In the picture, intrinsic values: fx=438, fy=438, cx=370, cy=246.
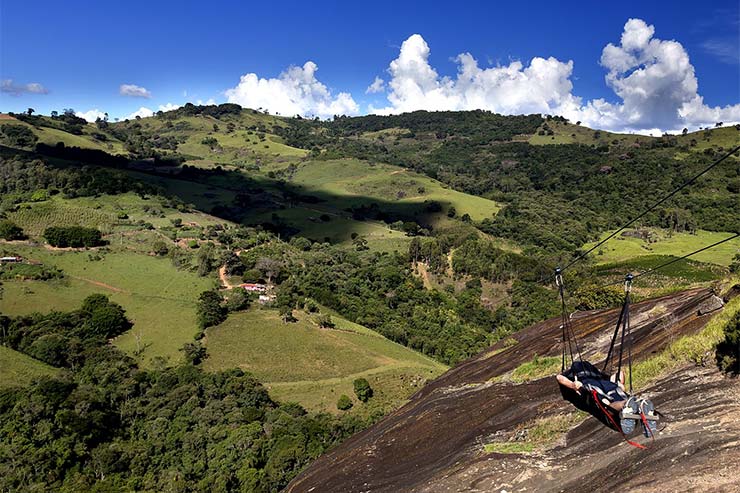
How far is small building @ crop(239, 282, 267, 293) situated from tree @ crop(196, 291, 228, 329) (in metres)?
7.30

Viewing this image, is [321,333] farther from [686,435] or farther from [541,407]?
[686,435]

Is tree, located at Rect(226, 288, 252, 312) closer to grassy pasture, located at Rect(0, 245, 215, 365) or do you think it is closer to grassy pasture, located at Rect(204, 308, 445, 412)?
grassy pasture, located at Rect(204, 308, 445, 412)

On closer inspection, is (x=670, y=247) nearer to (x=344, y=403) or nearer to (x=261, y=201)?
(x=344, y=403)

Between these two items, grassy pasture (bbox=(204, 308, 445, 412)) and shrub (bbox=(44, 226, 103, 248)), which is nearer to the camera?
grassy pasture (bbox=(204, 308, 445, 412))

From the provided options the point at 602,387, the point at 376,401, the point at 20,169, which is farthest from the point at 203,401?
the point at 20,169

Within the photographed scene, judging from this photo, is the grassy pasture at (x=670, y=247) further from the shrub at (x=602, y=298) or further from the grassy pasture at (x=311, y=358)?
the shrub at (x=602, y=298)

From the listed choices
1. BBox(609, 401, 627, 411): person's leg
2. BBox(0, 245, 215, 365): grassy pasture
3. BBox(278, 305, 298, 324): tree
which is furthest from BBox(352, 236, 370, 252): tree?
BBox(609, 401, 627, 411): person's leg

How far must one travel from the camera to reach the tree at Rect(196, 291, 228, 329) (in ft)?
236

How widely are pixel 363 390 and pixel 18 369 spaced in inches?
1804

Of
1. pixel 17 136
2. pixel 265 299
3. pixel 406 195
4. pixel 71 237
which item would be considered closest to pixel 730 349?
pixel 265 299

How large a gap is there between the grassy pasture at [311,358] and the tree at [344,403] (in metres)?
0.78

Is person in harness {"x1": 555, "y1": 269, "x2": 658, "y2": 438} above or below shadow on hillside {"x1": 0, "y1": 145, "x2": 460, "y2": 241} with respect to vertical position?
below

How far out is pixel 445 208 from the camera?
544ft

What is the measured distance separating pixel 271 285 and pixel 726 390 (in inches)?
3170
